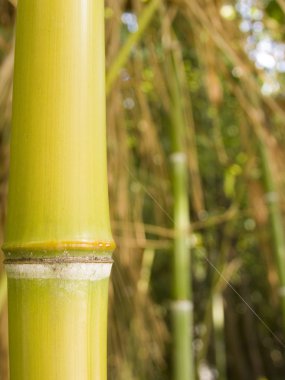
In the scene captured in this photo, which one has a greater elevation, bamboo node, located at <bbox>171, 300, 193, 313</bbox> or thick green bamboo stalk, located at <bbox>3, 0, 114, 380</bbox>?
thick green bamboo stalk, located at <bbox>3, 0, 114, 380</bbox>

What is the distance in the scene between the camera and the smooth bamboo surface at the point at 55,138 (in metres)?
0.32

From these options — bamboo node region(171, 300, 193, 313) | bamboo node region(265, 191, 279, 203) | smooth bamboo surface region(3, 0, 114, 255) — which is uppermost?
bamboo node region(265, 191, 279, 203)

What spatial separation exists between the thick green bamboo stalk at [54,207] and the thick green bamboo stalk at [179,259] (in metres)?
0.47

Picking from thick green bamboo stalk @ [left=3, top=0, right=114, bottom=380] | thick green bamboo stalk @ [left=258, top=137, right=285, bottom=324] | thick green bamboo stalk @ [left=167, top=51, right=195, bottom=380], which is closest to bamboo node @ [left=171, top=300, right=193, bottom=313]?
thick green bamboo stalk @ [left=167, top=51, right=195, bottom=380]

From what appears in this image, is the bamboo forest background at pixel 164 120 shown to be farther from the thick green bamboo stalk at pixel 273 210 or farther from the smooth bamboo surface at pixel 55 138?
the smooth bamboo surface at pixel 55 138

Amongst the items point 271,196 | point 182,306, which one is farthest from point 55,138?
point 271,196

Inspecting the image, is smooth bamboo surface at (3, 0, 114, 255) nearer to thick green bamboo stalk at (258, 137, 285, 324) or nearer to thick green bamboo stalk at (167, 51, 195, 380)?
thick green bamboo stalk at (167, 51, 195, 380)

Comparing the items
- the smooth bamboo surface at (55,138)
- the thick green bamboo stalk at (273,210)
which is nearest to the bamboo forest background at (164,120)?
the thick green bamboo stalk at (273,210)

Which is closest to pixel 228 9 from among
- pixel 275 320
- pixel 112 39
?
pixel 112 39

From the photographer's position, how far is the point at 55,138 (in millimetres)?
323

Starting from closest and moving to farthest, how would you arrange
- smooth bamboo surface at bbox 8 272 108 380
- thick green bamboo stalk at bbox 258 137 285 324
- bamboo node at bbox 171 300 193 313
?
1. smooth bamboo surface at bbox 8 272 108 380
2. bamboo node at bbox 171 300 193 313
3. thick green bamboo stalk at bbox 258 137 285 324

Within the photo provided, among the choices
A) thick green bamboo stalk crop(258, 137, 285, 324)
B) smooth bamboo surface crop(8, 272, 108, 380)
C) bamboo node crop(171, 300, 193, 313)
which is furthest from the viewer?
thick green bamboo stalk crop(258, 137, 285, 324)

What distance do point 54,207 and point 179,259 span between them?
1.94 ft

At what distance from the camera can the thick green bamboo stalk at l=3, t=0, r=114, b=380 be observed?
320 mm
